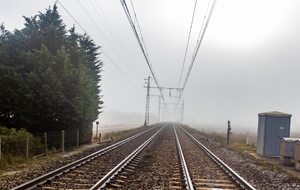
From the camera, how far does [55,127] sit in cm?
1485

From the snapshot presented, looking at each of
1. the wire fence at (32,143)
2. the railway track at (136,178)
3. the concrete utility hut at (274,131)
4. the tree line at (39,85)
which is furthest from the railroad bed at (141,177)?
the tree line at (39,85)

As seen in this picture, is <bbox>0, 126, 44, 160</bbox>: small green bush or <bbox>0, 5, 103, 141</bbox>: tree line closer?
<bbox>0, 126, 44, 160</bbox>: small green bush

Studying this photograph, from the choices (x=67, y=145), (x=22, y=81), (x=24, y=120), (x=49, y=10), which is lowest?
(x=67, y=145)

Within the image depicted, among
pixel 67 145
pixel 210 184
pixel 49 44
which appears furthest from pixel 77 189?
pixel 49 44

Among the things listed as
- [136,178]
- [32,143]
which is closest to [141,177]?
[136,178]

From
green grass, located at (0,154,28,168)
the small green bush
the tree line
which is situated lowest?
green grass, located at (0,154,28,168)

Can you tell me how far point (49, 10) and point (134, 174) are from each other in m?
17.2

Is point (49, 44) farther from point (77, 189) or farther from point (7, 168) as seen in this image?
point (77, 189)

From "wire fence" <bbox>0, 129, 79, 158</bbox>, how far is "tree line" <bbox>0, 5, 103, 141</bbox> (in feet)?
4.09

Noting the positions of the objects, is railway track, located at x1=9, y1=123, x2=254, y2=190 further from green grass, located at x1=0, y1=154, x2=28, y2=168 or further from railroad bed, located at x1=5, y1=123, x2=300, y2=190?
green grass, located at x1=0, y1=154, x2=28, y2=168

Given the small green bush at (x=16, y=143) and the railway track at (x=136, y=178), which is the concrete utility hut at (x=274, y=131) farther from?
the small green bush at (x=16, y=143)

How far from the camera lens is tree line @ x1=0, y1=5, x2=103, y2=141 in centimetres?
1336

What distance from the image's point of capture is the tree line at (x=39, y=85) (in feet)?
43.8

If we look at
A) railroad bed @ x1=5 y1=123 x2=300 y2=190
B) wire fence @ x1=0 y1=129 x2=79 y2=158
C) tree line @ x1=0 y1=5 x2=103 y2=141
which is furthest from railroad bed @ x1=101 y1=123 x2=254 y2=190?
tree line @ x1=0 y1=5 x2=103 y2=141
